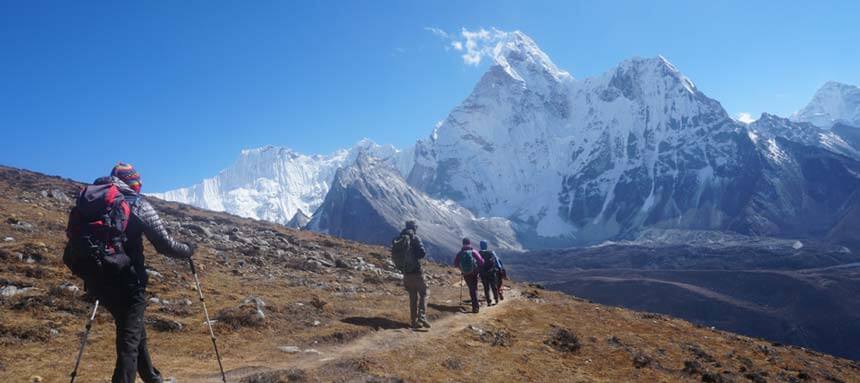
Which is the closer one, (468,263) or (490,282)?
(468,263)

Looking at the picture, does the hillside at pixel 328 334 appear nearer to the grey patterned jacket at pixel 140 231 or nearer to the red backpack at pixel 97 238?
the grey patterned jacket at pixel 140 231

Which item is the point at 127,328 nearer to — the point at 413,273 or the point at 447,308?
the point at 413,273

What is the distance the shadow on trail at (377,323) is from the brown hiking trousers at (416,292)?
0.56m

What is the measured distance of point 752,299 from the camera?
185 metres

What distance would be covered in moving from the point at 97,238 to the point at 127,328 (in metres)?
1.57

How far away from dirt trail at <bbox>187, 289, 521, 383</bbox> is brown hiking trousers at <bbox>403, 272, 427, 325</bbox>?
70 cm

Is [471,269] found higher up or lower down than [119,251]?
higher up

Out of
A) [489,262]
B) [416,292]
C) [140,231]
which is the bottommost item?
[416,292]

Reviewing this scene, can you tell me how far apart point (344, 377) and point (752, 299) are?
673 ft

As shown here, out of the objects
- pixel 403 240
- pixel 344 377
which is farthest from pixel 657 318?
pixel 344 377

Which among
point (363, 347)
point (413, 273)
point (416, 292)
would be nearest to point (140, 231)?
point (363, 347)

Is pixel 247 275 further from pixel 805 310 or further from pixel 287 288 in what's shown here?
pixel 805 310

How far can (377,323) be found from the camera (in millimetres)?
19328

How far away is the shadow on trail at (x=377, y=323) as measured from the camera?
741 inches
